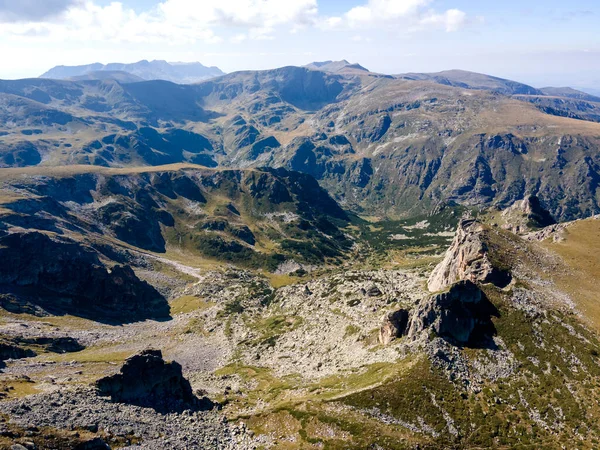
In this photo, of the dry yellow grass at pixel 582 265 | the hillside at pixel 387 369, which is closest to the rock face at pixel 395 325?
the hillside at pixel 387 369

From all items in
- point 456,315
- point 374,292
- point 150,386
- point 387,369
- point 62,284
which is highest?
point 456,315

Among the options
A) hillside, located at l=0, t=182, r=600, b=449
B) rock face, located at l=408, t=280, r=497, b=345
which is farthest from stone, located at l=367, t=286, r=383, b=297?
rock face, located at l=408, t=280, r=497, b=345

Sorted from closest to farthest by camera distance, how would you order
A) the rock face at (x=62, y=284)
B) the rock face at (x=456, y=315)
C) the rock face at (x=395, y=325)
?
the rock face at (x=456, y=315)
the rock face at (x=395, y=325)
the rock face at (x=62, y=284)

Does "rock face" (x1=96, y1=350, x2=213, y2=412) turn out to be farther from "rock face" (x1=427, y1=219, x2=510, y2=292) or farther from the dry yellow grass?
the dry yellow grass

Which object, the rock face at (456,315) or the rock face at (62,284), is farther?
the rock face at (62,284)

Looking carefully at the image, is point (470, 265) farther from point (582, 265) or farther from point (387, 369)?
point (387, 369)

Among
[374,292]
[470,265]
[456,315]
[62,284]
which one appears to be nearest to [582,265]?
[470,265]

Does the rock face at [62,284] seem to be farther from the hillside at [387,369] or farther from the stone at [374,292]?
the stone at [374,292]
